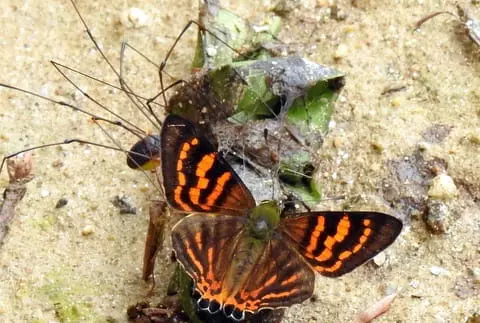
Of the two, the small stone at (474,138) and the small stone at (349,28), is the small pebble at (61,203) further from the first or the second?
the small stone at (474,138)

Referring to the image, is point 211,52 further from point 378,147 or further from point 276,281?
point 276,281

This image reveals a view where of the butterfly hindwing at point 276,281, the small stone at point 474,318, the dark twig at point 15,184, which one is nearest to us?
the butterfly hindwing at point 276,281

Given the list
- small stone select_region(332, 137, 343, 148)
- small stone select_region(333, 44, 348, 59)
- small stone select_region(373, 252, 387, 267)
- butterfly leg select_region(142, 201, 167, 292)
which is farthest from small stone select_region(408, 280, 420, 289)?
small stone select_region(333, 44, 348, 59)

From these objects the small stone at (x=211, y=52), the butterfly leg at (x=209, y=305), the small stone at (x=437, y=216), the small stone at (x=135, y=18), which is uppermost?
the small stone at (x=135, y=18)

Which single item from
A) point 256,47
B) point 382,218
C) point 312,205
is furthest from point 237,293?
point 256,47

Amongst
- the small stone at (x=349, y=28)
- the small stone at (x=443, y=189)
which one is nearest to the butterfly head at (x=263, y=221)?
the small stone at (x=443, y=189)

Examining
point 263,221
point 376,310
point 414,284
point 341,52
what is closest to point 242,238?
point 263,221

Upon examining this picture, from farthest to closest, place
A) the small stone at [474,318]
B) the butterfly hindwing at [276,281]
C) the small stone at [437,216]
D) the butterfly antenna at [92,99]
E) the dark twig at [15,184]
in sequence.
→ the butterfly antenna at [92,99], the dark twig at [15,184], the small stone at [437,216], the small stone at [474,318], the butterfly hindwing at [276,281]

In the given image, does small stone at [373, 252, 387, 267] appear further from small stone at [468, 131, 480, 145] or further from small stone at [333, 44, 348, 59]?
small stone at [333, 44, 348, 59]
